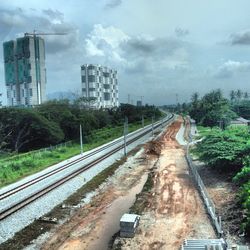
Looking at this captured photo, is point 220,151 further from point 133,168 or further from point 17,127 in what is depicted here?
point 17,127

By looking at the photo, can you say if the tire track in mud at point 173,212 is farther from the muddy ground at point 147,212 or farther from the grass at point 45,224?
the grass at point 45,224

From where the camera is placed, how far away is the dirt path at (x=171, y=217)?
716 inches

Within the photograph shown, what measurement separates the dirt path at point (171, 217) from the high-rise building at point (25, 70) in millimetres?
153949

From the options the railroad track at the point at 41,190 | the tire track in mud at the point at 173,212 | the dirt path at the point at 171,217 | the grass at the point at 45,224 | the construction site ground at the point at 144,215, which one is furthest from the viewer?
the railroad track at the point at 41,190

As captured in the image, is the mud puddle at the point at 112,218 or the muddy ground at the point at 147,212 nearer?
the muddy ground at the point at 147,212

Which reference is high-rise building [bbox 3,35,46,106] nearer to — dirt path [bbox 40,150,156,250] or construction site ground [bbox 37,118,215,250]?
dirt path [bbox 40,150,156,250]

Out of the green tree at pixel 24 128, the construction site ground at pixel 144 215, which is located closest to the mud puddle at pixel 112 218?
the construction site ground at pixel 144 215

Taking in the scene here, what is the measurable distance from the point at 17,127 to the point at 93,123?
2438 cm

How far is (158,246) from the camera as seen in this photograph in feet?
57.3

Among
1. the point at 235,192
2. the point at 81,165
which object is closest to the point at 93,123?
the point at 81,165

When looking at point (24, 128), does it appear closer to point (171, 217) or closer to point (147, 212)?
point (147, 212)

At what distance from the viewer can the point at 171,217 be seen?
2181cm

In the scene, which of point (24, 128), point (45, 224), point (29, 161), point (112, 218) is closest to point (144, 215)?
point (112, 218)

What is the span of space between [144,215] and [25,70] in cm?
17056
